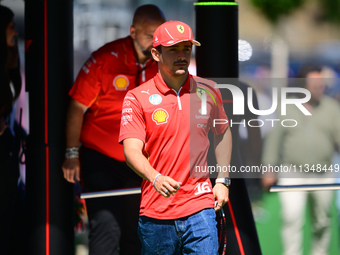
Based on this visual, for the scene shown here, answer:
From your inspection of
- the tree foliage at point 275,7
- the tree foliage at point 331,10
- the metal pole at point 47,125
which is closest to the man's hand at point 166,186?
the metal pole at point 47,125

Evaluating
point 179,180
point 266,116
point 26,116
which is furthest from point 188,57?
point 26,116

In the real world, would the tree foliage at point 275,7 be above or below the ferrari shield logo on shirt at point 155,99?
above

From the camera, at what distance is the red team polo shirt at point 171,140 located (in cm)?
426

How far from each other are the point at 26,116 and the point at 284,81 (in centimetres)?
183

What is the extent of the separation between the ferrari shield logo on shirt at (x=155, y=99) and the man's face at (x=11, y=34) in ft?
5.36

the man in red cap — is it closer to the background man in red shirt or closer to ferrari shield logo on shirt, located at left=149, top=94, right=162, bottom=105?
ferrari shield logo on shirt, located at left=149, top=94, right=162, bottom=105

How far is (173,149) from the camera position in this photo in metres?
4.29

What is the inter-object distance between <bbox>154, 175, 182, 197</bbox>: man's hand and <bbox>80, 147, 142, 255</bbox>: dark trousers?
1284mm

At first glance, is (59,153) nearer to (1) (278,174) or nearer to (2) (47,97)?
(2) (47,97)

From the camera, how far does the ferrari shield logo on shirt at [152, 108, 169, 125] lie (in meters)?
4.30

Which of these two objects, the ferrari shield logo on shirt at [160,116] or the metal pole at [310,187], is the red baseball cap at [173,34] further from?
the metal pole at [310,187]

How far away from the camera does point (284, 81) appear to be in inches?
225

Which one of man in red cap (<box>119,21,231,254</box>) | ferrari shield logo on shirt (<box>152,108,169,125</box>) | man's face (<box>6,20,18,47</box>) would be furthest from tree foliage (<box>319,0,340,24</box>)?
ferrari shield logo on shirt (<box>152,108,169,125</box>)

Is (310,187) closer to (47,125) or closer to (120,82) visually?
(120,82)
